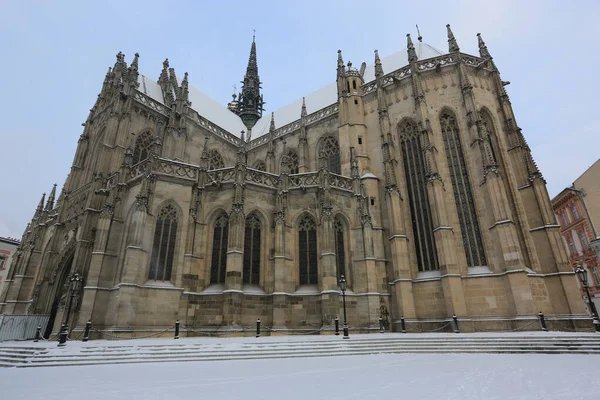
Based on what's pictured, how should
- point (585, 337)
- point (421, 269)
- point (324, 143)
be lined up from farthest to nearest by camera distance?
point (324, 143), point (421, 269), point (585, 337)

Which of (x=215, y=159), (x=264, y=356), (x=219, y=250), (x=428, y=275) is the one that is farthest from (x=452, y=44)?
(x=264, y=356)

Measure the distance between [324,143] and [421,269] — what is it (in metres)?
12.7

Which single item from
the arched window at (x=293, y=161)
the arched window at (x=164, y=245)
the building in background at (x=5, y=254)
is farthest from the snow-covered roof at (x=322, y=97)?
the building in background at (x=5, y=254)

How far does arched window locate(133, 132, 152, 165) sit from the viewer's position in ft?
77.4

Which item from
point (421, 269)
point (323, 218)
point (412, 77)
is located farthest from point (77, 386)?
point (412, 77)

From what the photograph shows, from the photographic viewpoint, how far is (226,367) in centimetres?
842

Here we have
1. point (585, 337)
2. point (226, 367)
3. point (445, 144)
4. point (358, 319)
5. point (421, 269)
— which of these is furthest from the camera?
point (445, 144)

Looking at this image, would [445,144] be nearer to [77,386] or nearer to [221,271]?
[221,271]

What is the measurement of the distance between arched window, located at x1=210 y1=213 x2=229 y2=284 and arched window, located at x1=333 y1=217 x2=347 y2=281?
6.31 metres

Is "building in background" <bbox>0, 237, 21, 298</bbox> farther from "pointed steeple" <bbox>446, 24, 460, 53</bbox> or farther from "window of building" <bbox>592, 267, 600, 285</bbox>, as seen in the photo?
"window of building" <bbox>592, 267, 600, 285</bbox>

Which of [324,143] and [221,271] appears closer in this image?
[221,271]

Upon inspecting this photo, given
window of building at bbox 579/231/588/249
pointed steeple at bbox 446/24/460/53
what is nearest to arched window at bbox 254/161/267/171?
pointed steeple at bbox 446/24/460/53

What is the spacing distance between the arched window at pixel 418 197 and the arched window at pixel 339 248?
474cm

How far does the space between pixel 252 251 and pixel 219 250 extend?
1.81 m
